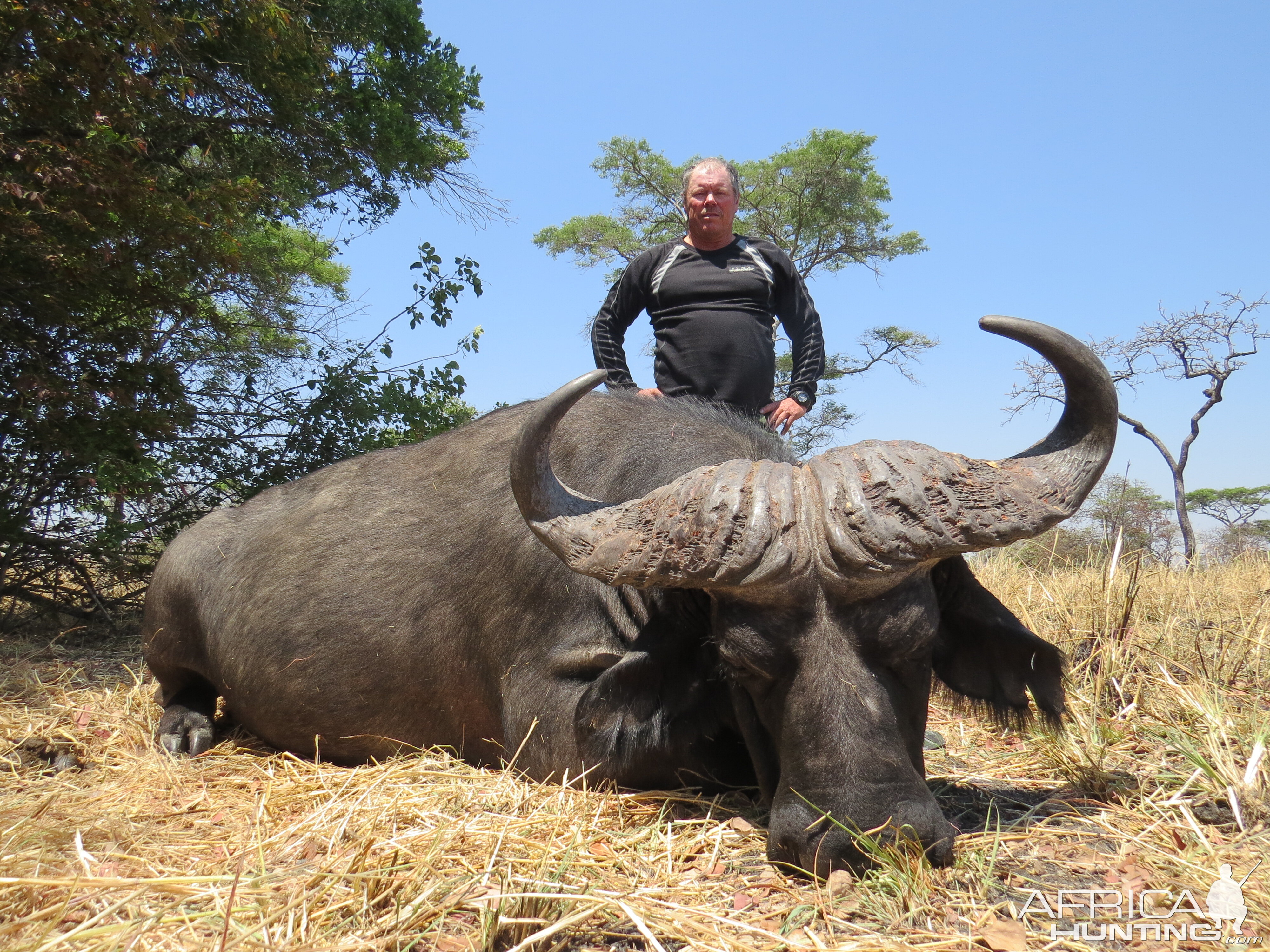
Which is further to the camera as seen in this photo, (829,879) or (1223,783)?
(1223,783)

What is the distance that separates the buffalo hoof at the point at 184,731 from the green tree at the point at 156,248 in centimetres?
237

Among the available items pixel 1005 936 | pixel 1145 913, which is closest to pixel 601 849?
pixel 1005 936

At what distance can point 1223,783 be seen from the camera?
109 inches

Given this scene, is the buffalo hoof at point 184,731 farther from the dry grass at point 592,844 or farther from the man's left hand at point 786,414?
the man's left hand at point 786,414

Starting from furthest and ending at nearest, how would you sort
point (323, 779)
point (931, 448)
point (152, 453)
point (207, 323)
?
point (207, 323)
point (152, 453)
point (323, 779)
point (931, 448)

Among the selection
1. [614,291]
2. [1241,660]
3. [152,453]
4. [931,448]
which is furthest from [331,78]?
[1241,660]

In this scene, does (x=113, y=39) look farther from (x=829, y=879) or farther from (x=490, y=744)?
(x=829, y=879)

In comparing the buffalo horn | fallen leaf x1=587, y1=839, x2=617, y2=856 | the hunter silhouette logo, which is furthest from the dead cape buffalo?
the hunter silhouette logo

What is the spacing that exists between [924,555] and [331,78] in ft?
31.4

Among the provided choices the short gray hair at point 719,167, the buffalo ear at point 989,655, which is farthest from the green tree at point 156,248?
the buffalo ear at point 989,655

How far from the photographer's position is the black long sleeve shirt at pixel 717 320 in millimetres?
4543

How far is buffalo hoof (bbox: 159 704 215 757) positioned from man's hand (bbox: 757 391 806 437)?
3.31 meters

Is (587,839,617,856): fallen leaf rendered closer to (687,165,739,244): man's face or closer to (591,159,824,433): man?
(591,159,824,433): man

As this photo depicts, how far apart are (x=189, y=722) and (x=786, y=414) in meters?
3.52
